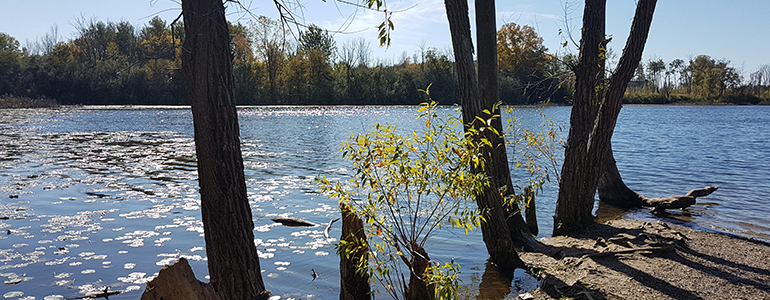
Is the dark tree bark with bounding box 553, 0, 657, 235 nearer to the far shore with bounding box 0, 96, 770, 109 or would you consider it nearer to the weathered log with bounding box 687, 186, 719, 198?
the weathered log with bounding box 687, 186, 719, 198

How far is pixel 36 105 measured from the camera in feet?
182

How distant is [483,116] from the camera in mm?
5582

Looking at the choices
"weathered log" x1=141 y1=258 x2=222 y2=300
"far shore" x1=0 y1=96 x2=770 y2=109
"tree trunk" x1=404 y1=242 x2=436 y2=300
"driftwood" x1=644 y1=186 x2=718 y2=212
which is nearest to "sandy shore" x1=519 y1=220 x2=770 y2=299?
"tree trunk" x1=404 y1=242 x2=436 y2=300

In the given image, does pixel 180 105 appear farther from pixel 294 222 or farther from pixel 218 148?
pixel 218 148

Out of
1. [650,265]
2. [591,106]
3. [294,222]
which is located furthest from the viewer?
[294,222]

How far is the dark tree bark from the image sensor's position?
20.3ft

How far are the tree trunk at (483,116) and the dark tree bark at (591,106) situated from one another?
1193mm

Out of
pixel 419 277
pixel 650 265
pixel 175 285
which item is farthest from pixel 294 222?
pixel 175 285

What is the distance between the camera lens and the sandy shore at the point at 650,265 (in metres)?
4.59

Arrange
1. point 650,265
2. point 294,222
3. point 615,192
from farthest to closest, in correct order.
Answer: point 615,192 < point 294,222 < point 650,265

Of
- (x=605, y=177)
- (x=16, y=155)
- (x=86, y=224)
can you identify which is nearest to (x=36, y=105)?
(x=16, y=155)

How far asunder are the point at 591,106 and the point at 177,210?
281 inches

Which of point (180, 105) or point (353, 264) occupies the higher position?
point (180, 105)

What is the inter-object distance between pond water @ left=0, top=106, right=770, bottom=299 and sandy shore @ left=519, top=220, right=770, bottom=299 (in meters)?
0.55
